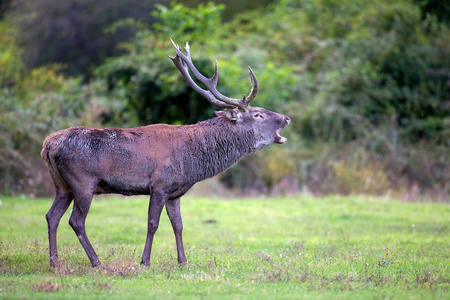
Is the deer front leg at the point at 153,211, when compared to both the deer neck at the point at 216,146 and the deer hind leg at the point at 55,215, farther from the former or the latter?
the deer hind leg at the point at 55,215

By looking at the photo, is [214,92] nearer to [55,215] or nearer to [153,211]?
[153,211]

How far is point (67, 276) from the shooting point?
748cm

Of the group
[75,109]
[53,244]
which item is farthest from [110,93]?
[53,244]

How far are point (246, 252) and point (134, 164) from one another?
2886mm

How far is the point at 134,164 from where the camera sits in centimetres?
830

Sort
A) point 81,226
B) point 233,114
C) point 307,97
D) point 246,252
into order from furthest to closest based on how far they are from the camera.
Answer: point 307,97 → point 246,252 → point 233,114 → point 81,226

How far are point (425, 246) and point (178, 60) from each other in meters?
5.82

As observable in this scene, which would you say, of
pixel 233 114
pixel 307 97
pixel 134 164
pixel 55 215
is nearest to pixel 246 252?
pixel 233 114

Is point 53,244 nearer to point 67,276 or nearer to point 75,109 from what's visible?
point 67,276

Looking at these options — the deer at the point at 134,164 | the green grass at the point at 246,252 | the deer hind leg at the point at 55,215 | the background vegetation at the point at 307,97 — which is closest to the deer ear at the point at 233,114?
the deer at the point at 134,164

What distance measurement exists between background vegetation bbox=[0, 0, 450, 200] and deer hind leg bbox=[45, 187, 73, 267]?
28.0 ft

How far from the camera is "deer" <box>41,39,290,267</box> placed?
8.11m

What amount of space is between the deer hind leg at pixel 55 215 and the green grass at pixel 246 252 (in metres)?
0.32

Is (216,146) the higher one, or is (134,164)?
(216,146)
